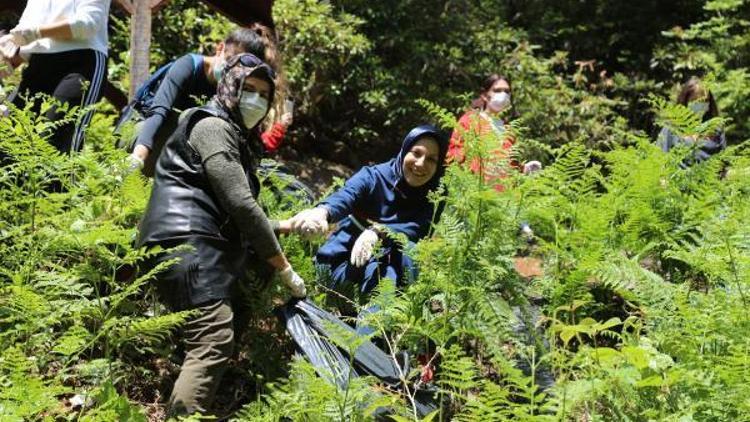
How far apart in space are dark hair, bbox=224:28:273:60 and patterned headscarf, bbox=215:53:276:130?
0.61 metres

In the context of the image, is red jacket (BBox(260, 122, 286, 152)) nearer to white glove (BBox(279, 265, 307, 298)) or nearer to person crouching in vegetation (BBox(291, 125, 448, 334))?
person crouching in vegetation (BBox(291, 125, 448, 334))

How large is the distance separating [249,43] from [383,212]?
3.76 ft

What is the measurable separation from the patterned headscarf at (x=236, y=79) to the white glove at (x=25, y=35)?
138cm

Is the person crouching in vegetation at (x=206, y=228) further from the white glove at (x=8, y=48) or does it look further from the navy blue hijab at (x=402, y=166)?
the white glove at (x=8, y=48)

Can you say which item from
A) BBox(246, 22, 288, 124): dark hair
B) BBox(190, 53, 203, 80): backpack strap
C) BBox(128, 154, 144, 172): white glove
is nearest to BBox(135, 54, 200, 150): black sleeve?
BBox(190, 53, 203, 80): backpack strap

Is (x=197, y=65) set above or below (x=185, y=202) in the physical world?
above

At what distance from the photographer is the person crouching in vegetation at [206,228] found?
3092 millimetres

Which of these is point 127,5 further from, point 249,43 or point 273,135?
point 249,43

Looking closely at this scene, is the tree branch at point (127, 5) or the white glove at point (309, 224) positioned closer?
the white glove at point (309, 224)

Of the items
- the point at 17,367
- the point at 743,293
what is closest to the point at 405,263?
the point at 743,293

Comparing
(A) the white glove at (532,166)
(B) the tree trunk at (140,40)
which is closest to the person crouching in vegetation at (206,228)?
(A) the white glove at (532,166)

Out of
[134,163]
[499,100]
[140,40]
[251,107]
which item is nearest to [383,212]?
[251,107]

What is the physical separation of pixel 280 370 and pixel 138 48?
3196mm

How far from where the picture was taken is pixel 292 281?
11.1 feet
